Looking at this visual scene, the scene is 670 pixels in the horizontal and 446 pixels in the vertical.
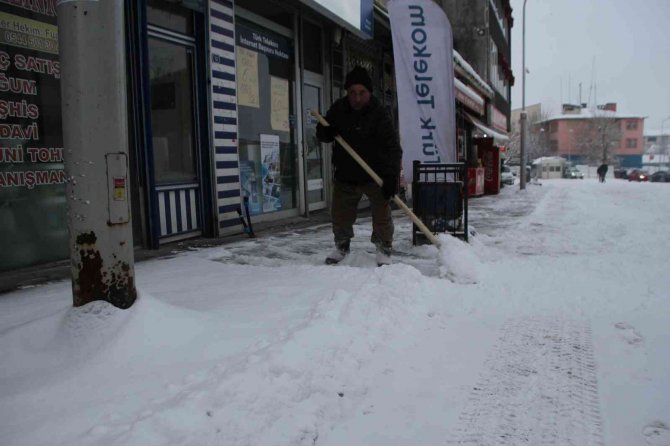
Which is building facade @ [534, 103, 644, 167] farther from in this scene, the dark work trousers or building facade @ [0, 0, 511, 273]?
the dark work trousers

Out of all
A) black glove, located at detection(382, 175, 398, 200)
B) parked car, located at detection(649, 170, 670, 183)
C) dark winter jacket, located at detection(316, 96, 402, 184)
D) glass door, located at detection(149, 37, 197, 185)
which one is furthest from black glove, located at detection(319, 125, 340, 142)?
parked car, located at detection(649, 170, 670, 183)

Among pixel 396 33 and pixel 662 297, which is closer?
pixel 662 297

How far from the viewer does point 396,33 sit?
7.17 metres

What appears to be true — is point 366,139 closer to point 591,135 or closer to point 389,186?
point 389,186

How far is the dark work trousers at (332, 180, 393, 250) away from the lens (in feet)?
18.3

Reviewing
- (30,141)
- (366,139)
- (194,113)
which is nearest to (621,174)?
(194,113)

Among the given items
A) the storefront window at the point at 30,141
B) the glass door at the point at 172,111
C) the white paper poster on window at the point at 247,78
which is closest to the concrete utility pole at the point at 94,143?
the storefront window at the point at 30,141

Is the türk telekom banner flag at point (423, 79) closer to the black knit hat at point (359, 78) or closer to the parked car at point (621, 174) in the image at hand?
the black knit hat at point (359, 78)

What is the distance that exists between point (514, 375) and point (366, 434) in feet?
3.53

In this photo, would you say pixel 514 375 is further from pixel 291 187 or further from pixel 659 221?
pixel 659 221

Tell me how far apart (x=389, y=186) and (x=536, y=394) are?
2.88m

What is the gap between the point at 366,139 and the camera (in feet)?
18.3

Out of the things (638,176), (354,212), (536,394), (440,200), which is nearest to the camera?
(536,394)

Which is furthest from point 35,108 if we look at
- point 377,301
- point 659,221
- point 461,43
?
point 461,43
